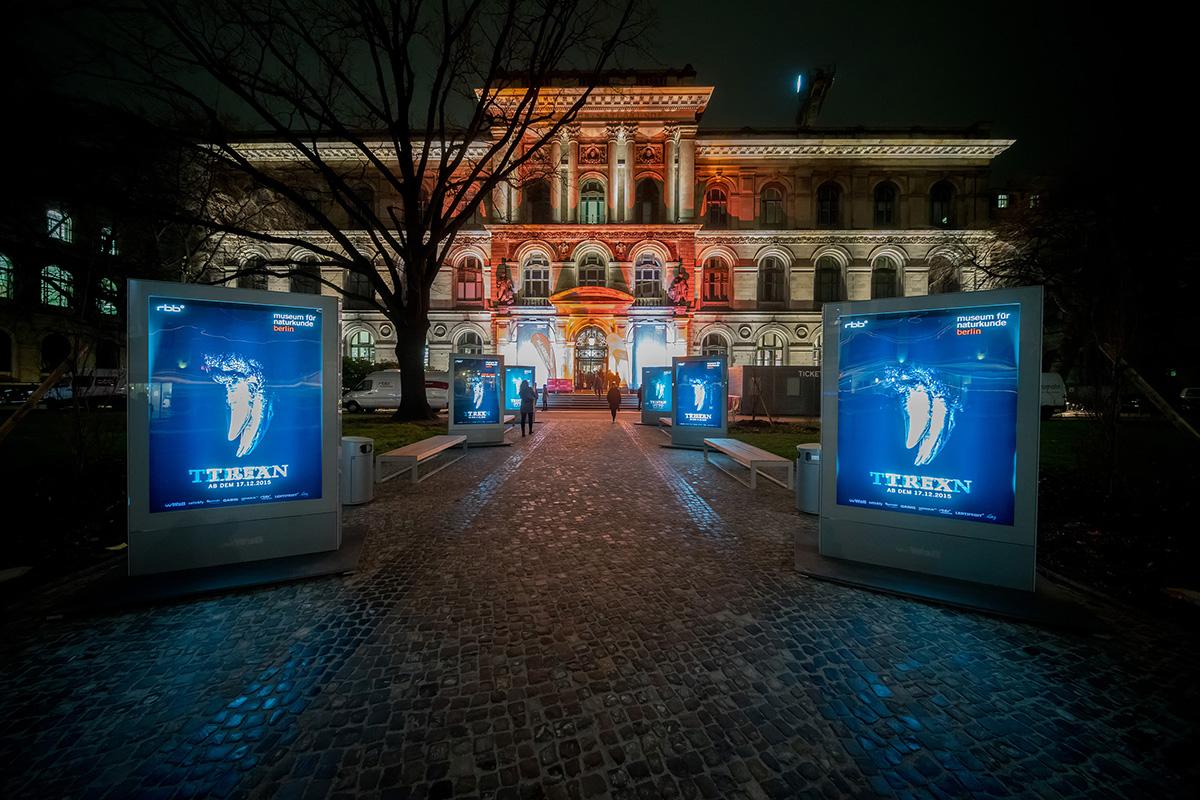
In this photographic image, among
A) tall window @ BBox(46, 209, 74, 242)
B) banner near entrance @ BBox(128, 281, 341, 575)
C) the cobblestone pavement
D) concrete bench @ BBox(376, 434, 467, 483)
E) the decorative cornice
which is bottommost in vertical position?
the cobblestone pavement

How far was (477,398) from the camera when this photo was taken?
13.2 meters

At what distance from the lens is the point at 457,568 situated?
4684 millimetres

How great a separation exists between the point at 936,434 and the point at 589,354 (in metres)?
28.6

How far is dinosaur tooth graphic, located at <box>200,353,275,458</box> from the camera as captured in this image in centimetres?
438

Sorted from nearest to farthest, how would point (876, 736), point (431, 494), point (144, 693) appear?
point (876, 736)
point (144, 693)
point (431, 494)

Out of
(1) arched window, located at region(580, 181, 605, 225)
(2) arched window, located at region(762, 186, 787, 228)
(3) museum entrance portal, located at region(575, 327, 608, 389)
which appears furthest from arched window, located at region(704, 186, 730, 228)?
(3) museum entrance portal, located at region(575, 327, 608, 389)

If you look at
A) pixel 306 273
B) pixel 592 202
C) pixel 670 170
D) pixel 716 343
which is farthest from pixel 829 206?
pixel 306 273

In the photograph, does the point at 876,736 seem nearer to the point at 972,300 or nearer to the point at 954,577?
the point at 954,577

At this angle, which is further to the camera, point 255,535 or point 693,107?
point 693,107

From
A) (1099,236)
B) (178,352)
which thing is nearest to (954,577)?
(178,352)

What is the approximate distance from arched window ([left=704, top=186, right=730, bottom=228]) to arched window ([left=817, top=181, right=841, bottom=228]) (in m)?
7.10

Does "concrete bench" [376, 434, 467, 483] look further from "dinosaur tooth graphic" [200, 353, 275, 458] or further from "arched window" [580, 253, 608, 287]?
"arched window" [580, 253, 608, 287]

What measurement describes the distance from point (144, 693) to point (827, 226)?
4053cm

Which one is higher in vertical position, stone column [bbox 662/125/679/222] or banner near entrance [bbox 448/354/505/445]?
stone column [bbox 662/125/679/222]
